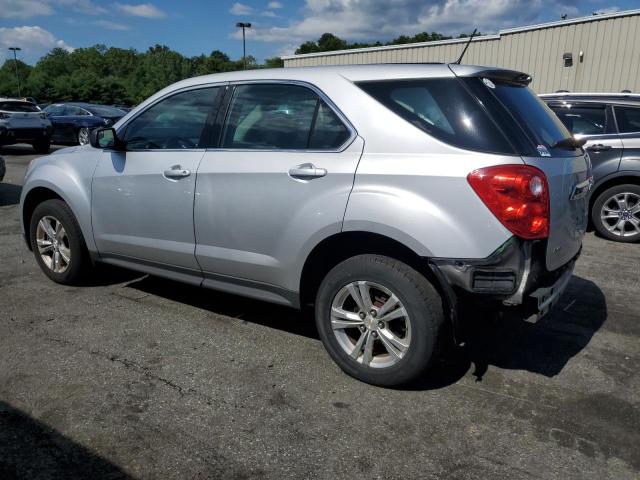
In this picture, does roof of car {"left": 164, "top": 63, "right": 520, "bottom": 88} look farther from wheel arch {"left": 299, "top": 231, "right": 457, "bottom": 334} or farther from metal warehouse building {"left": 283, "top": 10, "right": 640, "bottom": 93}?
metal warehouse building {"left": 283, "top": 10, "right": 640, "bottom": 93}

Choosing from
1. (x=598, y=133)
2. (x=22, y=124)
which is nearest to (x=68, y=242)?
(x=598, y=133)

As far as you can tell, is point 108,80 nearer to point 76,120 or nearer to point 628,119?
point 76,120

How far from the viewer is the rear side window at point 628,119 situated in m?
6.73

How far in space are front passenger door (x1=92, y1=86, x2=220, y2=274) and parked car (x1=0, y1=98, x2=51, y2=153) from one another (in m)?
13.6

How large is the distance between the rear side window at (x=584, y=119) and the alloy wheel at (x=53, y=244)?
5841 millimetres

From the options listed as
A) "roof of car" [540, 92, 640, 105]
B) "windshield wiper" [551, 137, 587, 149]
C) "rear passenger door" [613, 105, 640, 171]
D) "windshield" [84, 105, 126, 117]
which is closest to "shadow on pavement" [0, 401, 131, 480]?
"windshield wiper" [551, 137, 587, 149]

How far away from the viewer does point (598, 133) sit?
22.6 ft

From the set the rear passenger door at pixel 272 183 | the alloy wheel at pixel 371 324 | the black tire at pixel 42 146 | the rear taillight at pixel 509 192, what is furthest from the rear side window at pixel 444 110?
the black tire at pixel 42 146

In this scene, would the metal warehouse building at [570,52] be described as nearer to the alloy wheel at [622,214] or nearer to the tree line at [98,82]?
the alloy wheel at [622,214]

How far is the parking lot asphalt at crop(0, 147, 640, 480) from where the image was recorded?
2500mm

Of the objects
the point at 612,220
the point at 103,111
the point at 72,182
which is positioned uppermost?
the point at 103,111

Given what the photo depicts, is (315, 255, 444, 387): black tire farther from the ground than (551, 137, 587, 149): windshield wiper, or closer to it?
closer to it

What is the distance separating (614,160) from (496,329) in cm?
395

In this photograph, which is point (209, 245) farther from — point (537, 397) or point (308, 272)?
point (537, 397)
